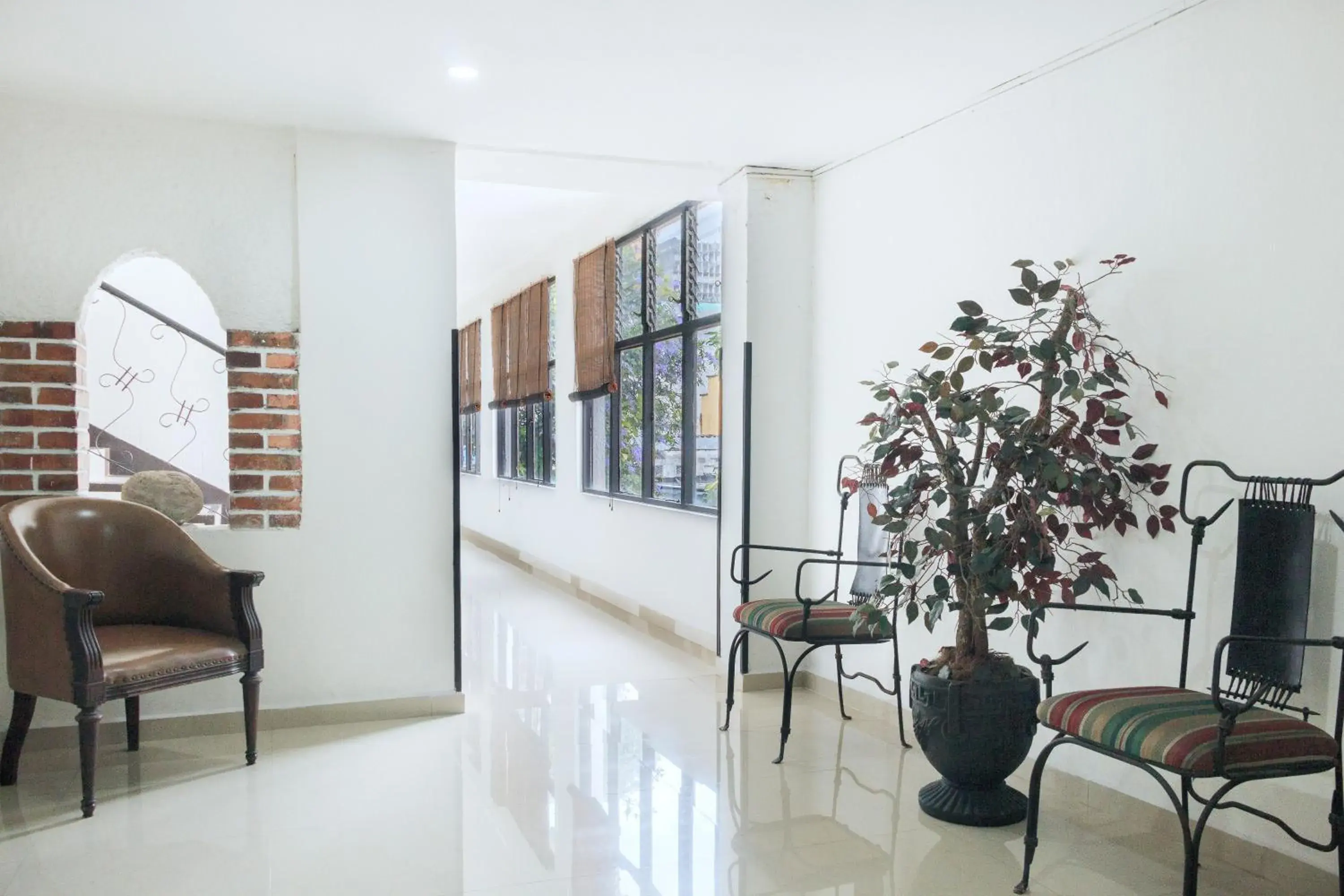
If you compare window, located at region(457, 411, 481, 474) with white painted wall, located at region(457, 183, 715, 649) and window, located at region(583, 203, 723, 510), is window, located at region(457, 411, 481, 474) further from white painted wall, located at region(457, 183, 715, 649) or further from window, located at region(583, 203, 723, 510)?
window, located at region(583, 203, 723, 510)

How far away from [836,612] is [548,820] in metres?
1.44

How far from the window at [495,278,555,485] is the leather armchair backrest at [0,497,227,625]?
4317 millimetres

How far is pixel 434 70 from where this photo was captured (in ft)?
11.8

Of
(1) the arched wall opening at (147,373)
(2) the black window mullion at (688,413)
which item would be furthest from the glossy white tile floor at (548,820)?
(1) the arched wall opening at (147,373)

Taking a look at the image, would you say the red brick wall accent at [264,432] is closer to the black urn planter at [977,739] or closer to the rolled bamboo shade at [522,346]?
the black urn planter at [977,739]

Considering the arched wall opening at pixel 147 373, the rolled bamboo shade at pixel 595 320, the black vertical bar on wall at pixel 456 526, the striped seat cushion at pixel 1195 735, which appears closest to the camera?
the striped seat cushion at pixel 1195 735

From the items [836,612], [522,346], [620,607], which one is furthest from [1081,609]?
[522,346]

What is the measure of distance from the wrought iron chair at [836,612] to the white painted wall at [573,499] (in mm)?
1170

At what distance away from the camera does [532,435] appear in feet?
30.1

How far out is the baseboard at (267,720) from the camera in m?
3.98

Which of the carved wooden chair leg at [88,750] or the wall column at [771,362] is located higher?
the wall column at [771,362]

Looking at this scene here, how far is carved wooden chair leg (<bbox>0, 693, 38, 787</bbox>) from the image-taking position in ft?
11.9

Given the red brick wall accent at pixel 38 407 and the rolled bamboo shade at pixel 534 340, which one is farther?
the rolled bamboo shade at pixel 534 340

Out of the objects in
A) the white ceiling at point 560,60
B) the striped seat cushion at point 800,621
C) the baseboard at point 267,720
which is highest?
the white ceiling at point 560,60
